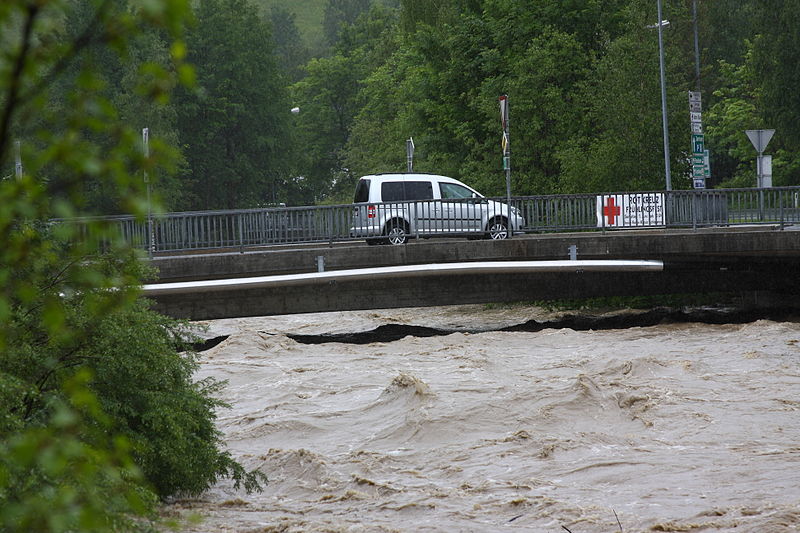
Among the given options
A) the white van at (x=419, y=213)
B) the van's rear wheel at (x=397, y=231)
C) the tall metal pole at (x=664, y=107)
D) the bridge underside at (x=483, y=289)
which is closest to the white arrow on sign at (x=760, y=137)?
the tall metal pole at (x=664, y=107)

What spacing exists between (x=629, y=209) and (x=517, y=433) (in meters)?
11.3

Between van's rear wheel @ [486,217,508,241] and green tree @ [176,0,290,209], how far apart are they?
138 feet

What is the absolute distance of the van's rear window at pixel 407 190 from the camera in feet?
85.4

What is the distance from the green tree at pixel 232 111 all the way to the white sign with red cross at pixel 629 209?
Answer: 43696 millimetres

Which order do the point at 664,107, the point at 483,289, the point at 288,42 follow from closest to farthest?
the point at 483,289 < the point at 664,107 < the point at 288,42

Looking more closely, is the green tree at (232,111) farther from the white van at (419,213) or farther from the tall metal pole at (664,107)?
the white van at (419,213)

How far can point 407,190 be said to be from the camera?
26.1 metres

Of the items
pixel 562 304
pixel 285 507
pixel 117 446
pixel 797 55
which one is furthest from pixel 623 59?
pixel 117 446

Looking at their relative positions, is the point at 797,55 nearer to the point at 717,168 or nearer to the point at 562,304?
the point at 717,168

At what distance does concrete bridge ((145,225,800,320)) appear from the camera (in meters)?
21.3

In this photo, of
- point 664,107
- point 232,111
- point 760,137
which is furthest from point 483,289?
point 232,111

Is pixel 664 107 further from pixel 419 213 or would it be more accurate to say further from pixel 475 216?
pixel 419 213

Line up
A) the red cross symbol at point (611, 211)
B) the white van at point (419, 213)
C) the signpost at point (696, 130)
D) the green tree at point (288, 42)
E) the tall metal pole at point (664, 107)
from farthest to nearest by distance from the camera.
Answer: the green tree at point (288, 42), the tall metal pole at point (664, 107), the signpost at point (696, 130), the red cross symbol at point (611, 211), the white van at point (419, 213)

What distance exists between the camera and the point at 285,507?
10.0 meters
